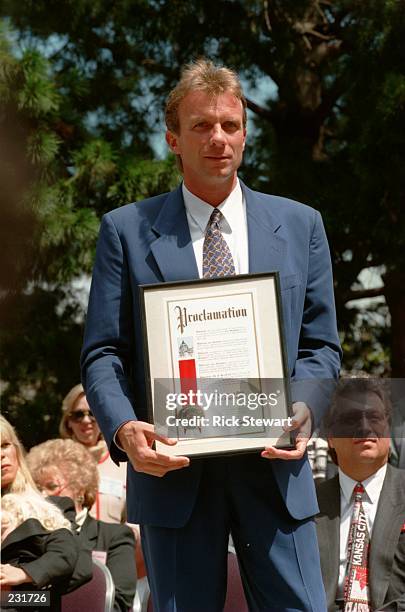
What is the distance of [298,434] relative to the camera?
209 cm

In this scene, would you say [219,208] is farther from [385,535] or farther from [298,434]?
[385,535]

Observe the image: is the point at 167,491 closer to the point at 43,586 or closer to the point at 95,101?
the point at 43,586

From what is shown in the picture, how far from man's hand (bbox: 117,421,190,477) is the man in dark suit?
0.90 metres

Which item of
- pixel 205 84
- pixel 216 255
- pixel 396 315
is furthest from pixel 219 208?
pixel 396 315

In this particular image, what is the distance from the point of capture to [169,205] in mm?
2355

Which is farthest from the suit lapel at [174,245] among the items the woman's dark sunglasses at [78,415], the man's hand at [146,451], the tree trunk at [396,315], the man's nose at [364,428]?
the tree trunk at [396,315]

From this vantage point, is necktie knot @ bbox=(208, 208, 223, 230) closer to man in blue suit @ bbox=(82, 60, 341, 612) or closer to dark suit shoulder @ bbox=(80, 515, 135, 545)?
man in blue suit @ bbox=(82, 60, 341, 612)

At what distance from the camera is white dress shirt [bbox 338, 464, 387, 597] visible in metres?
3.24

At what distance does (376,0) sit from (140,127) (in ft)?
5.33

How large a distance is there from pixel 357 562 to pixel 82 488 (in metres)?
1.59

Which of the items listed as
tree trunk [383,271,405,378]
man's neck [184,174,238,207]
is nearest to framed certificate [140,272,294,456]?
man's neck [184,174,238,207]

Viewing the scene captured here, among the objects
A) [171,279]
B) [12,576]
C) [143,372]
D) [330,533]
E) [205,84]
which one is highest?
[205,84]

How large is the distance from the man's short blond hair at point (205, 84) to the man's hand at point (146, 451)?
28.9 inches

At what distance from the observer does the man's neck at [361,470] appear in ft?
10.8
